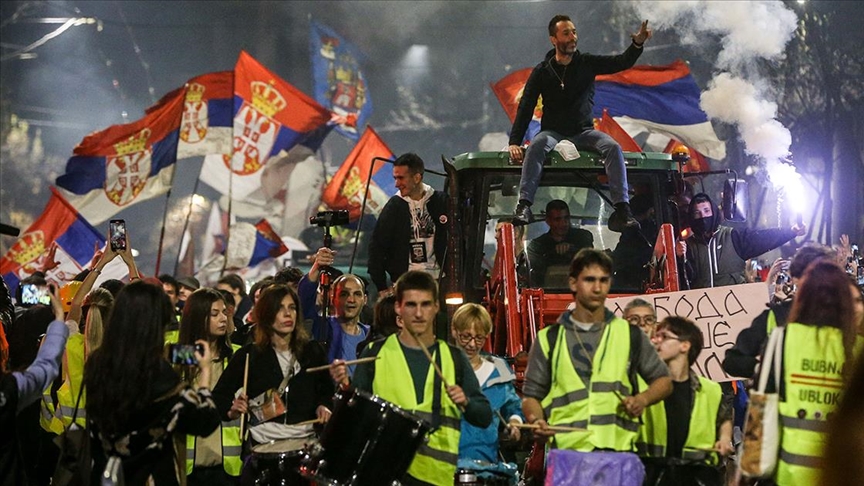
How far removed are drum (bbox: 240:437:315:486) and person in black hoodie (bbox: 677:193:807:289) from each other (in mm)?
4420

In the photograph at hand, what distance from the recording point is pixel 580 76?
11.4m

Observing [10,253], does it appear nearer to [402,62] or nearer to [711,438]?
[711,438]

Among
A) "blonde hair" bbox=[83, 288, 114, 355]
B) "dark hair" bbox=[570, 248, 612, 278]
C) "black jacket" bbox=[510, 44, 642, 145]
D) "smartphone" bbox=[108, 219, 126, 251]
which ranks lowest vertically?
"blonde hair" bbox=[83, 288, 114, 355]

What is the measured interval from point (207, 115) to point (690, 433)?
47.2 feet

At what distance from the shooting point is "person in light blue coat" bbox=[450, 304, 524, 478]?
7770 mm

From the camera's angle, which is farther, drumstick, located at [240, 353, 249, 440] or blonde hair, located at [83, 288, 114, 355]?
blonde hair, located at [83, 288, 114, 355]

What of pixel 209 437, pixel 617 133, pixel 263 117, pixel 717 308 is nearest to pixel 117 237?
pixel 209 437

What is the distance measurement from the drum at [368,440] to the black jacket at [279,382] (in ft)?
3.90

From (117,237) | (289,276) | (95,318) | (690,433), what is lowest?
(690,433)

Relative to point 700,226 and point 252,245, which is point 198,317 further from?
point 252,245

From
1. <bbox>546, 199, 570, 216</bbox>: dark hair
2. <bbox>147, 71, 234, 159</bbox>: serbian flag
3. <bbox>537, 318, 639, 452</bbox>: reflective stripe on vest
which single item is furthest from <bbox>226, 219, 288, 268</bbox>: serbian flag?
<bbox>537, 318, 639, 452</bbox>: reflective stripe on vest

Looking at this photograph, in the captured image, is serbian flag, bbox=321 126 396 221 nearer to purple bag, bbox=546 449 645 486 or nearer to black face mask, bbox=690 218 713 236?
black face mask, bbox=690 218 713 236

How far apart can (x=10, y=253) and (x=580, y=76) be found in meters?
10.2

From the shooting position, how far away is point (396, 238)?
11414mm
